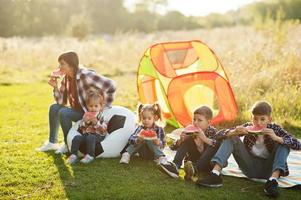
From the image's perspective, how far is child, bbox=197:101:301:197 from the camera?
400cm

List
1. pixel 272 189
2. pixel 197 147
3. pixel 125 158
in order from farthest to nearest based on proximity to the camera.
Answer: pixel 125 158 < pixel 197 147 < pixel 272 189

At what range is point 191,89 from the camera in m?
6.85

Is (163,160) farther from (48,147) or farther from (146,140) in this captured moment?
(48,147)

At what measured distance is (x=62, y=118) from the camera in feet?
17.3

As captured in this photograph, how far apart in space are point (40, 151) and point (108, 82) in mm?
1093

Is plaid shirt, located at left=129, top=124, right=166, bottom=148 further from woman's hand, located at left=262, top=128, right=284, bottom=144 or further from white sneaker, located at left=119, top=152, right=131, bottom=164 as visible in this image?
woman's hand, located at left=262, top=128, right=284, bottom=144

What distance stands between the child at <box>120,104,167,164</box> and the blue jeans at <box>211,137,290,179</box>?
727mm

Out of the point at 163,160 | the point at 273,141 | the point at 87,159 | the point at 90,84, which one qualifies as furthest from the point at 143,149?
the point at 273,141

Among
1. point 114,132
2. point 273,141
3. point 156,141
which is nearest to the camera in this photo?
point 273,141

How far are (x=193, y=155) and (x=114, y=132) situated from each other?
989mm

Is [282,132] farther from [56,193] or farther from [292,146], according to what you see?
[56,193]

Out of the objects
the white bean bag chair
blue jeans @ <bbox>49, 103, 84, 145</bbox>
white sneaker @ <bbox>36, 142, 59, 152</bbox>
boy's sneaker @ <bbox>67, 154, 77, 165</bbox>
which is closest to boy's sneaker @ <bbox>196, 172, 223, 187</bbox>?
the white bean bag chair

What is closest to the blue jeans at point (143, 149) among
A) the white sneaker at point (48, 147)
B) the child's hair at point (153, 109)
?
the child's hair at point (153, 109)

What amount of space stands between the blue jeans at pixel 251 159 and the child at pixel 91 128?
1369 mm
